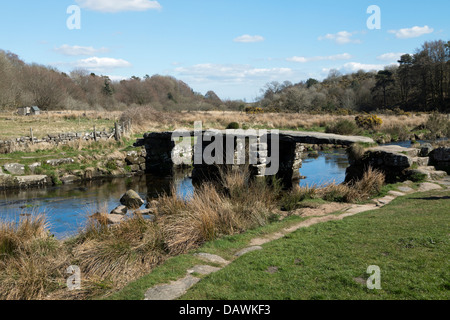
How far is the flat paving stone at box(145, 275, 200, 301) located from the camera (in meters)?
4.35

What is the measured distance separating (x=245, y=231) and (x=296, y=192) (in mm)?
3377

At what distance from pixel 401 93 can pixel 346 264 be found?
189ft

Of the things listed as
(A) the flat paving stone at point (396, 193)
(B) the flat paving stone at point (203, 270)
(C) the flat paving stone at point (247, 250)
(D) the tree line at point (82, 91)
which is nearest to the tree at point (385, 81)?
(D) the tree line at point (82, 91)

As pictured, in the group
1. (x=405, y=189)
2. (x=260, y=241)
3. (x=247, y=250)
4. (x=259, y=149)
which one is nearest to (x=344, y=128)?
(x=259, y=149)

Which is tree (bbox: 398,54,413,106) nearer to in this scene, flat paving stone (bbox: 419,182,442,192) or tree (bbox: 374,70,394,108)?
tree (bbox: 374,70,394,108)

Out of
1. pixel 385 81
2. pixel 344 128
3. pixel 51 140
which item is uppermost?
pixel 385 81

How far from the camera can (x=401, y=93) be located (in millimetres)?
54906

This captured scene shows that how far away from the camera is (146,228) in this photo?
7.36 metres

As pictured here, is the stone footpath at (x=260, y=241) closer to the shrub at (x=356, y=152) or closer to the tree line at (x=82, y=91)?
the shrub at (x=356, y=152)

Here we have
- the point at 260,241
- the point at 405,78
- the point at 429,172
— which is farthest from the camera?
the point at 405,78

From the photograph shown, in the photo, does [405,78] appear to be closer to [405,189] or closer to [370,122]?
[370,122]

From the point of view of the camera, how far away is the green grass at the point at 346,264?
159 inches
